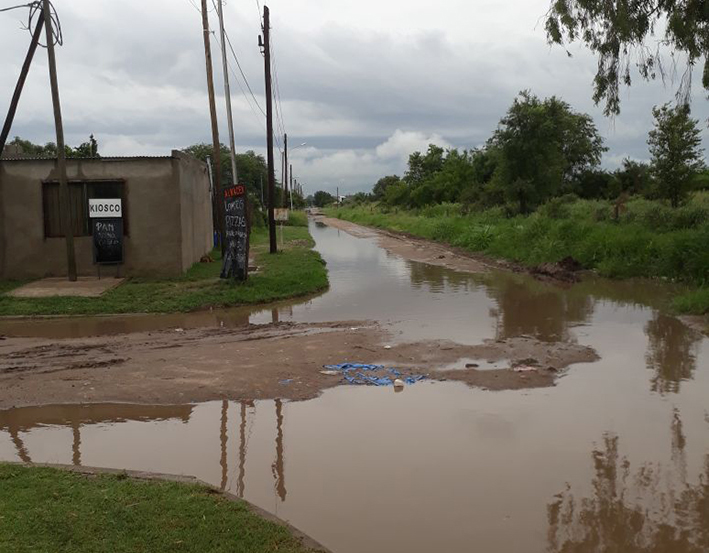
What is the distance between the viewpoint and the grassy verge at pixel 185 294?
1442cm

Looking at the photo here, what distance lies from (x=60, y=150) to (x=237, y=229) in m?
4.80

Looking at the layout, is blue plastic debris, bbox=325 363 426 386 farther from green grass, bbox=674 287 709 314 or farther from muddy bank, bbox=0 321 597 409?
green grass, bbox=674 287 709 314

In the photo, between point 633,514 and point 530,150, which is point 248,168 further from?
point 633,514

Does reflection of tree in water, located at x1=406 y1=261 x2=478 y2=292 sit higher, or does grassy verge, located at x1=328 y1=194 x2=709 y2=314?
grassy verge, located at x1=328 y1=194 x2=709 y2=314

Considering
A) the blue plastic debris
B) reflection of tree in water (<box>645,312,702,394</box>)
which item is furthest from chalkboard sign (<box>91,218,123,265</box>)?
reflection of tree in water (<box>645,312,702,394</box>)

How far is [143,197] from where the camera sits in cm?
1825

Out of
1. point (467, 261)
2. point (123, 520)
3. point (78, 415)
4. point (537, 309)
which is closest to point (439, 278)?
point (467, 261)

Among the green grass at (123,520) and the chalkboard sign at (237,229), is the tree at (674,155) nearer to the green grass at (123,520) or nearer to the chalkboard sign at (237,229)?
the chalkboard sign at (237,229)

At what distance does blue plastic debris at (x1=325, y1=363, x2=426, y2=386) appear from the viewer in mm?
8602

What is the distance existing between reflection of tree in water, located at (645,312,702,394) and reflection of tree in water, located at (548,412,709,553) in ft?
9.43

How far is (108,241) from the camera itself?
59.3 feet

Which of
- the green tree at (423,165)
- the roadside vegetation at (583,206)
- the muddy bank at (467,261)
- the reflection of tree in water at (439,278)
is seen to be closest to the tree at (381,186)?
the green tree at (423,165)

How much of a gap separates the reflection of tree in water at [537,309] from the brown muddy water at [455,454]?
2.08 metres

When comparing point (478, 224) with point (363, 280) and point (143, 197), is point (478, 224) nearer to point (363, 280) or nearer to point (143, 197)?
point (363, 280)
